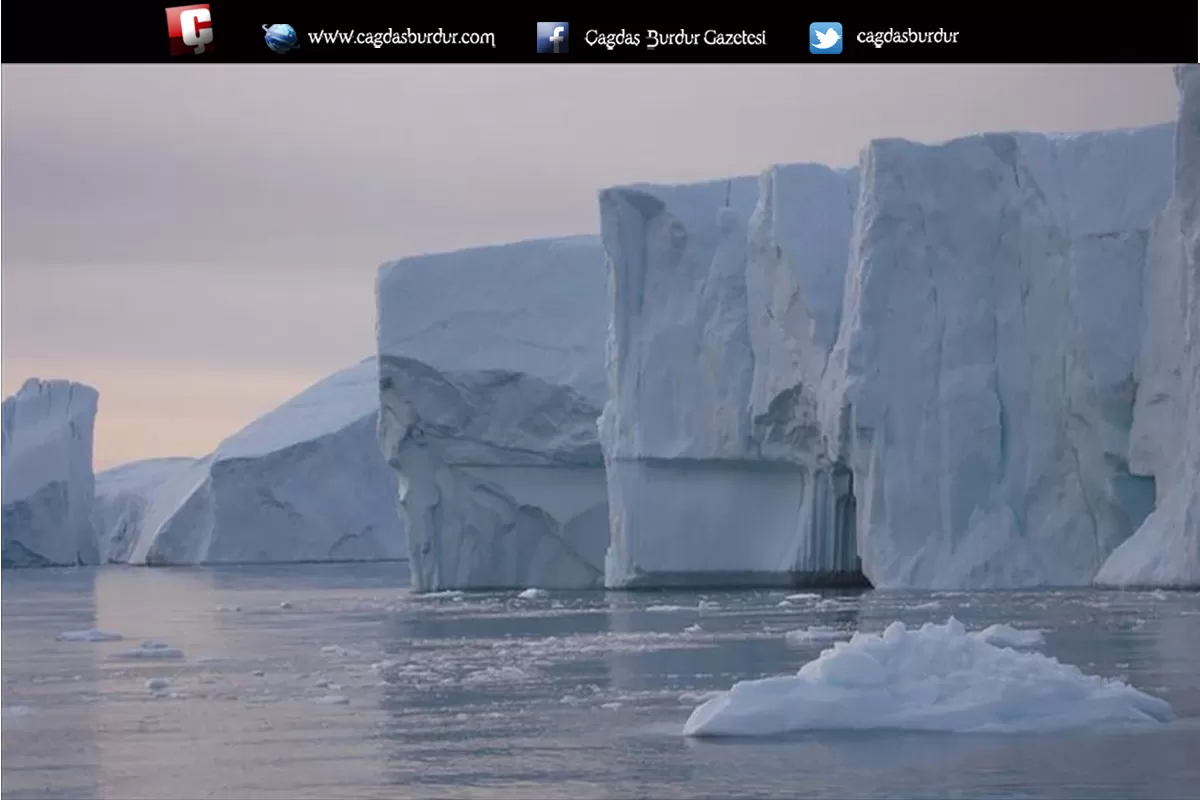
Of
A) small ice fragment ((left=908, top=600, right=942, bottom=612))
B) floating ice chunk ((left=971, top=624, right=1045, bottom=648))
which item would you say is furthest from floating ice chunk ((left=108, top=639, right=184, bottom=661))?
small ice fragment ((left=908, top=600, right=942, bottom=612))

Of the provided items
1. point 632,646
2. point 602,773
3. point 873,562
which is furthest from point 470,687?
point 873,562

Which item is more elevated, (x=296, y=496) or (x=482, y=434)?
(x=482, y=434)

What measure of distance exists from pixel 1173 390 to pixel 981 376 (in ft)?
8.13

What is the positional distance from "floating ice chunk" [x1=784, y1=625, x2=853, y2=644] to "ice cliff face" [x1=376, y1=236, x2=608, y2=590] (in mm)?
13874

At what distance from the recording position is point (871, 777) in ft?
23.0

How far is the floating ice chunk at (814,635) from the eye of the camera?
1391 cm

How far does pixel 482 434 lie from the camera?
28719 millimetres

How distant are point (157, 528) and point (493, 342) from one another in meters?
28.1
